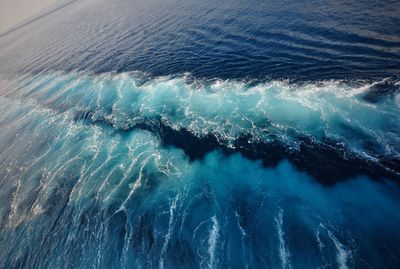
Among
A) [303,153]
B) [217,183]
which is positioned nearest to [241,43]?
[303,153]

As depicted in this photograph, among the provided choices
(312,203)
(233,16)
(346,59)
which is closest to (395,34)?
(346,59)

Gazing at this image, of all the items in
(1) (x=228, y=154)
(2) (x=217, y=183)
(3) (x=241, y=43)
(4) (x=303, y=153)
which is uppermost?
(3) (x=241, y=43)

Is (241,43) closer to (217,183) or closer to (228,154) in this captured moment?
(228,154)

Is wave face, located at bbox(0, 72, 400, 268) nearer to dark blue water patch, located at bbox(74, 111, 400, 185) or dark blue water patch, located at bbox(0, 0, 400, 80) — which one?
dark blue water patch, located at bbox(74, 111, 400, 185)

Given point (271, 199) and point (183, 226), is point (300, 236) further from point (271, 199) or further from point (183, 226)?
point (183, 226)

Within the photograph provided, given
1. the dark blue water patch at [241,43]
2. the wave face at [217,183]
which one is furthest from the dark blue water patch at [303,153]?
the dark blue water patch at [241,43]
